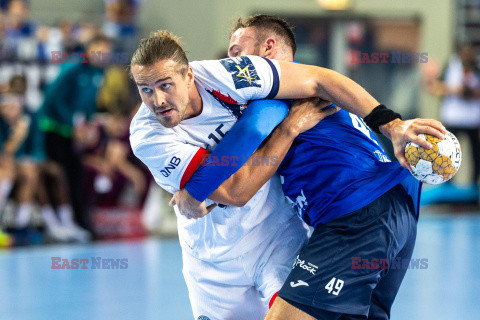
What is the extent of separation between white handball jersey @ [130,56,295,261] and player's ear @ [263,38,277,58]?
45 centimetres

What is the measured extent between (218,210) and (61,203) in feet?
19.3

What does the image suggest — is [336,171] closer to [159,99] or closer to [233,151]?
[233,151]

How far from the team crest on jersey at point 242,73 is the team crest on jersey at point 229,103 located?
3.9 inches

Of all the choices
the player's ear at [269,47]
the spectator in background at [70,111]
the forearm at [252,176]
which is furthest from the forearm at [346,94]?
the spectator in background at [70,111]

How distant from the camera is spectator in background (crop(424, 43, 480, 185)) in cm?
1180

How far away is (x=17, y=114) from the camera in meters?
8.91

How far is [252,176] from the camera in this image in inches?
137

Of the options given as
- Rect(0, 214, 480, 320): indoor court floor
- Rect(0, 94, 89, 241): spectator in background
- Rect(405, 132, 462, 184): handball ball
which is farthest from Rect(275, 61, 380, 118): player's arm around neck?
Rect(0, 94, 89, 241): spectator in background

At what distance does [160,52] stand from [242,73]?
0.42 metres

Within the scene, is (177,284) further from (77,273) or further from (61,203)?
(61,203)
